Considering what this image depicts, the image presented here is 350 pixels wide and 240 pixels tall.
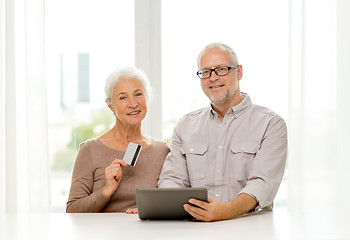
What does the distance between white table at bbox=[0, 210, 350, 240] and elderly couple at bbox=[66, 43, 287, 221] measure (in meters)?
0.36

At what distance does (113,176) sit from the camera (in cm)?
250

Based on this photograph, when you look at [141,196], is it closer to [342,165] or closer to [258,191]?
[258,191]

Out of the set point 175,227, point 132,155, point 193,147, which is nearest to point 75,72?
point 193,147

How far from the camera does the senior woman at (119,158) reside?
2613 mm

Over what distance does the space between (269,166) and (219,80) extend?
0.51 meters

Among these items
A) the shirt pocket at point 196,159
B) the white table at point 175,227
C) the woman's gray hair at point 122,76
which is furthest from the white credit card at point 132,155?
the woman's gray hair at point 122,76

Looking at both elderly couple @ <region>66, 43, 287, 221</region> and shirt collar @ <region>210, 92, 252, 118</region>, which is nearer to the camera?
elderly couple @ <region>66, 43, 287, 221</region>

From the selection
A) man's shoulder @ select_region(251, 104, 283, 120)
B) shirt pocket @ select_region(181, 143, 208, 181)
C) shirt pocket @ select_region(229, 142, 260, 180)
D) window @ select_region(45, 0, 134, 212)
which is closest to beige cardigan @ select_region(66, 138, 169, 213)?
shirt pocket @ select_region(181, 143, 208, 181)

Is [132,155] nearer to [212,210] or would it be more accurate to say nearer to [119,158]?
[119,158]

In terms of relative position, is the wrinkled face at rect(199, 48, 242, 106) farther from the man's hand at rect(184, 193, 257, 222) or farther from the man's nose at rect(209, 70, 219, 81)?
the man's hand at rect(184, 193, 257, 222)

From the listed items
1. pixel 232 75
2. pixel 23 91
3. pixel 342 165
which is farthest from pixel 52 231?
pixel 342 165

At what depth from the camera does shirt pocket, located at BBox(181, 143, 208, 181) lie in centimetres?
265

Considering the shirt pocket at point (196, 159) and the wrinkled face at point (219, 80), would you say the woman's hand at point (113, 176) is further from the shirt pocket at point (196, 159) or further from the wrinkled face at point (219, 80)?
the wrinkled face at point (219, 80)

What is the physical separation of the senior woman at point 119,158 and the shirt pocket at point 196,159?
162 mm
